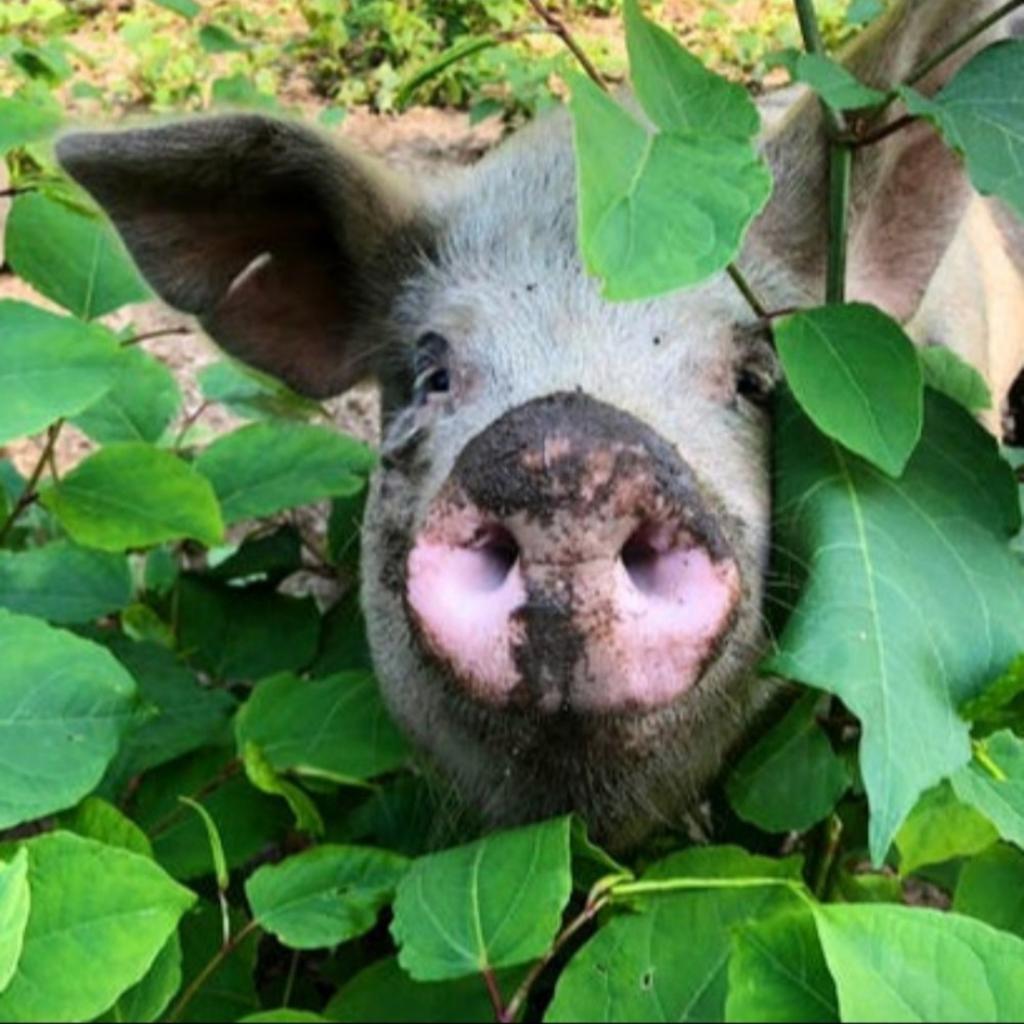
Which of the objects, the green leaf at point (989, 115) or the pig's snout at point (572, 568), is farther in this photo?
the pig's snout at point (572, 568)

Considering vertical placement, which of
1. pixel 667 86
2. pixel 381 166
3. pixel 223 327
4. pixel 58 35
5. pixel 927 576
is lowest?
pixel 58 35

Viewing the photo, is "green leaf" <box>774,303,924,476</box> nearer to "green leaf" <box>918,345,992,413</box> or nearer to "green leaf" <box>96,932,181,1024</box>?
"green leaf" <box>918,345,992,413</box>

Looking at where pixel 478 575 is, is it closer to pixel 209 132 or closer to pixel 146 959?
pixel 146 959

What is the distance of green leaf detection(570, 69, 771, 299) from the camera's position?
1.36m

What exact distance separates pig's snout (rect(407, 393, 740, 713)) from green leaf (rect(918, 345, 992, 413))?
1.60 feet

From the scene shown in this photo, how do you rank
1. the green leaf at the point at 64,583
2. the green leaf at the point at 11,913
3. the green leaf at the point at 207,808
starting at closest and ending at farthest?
1. the green leaf at the point at 11,913
2. the green leaf at the point at 207,808
3. the green leaf at the point at 64,583

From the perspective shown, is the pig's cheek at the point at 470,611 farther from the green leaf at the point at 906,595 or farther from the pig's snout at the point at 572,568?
the green leaf at the point at 906,595

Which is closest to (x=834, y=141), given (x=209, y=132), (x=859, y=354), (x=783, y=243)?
(x=859, y=354)

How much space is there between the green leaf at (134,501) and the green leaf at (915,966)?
48.2 inches

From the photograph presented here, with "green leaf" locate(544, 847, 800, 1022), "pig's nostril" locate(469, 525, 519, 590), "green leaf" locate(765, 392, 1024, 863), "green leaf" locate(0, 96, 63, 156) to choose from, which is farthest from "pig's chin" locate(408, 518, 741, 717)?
"green leaf" locate(0, 96, 63, 156)

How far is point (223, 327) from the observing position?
300 cm

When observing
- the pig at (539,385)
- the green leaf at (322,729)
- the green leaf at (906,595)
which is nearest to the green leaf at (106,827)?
the green leaf at (322,729)

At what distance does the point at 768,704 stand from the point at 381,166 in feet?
3.58

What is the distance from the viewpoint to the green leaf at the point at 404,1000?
5.10 ft
